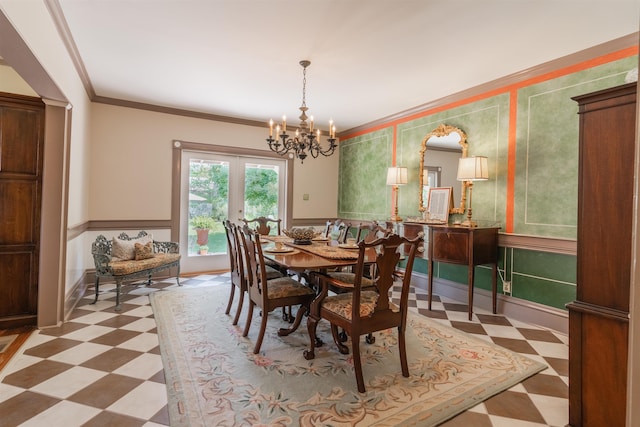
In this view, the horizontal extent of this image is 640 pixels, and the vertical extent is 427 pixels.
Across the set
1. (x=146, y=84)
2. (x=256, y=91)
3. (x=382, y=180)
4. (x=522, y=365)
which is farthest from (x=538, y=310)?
(x=146, y=84)

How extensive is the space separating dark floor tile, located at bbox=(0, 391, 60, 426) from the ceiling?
104 inches

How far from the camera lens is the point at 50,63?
2330mm

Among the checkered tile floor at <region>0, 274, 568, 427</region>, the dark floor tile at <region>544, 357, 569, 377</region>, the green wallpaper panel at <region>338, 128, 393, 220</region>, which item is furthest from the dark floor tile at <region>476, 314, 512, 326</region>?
the green wallpaper panel at <region>338, 128, 393, 220</region>

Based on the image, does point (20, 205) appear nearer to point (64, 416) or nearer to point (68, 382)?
point (68, 382)

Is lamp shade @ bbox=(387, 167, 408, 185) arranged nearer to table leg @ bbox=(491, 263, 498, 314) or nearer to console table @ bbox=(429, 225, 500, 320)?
console table @ bbox=(429, 225, 500, 320)

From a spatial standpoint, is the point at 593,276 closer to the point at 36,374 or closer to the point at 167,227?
the point at 36,374

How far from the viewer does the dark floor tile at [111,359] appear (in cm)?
218

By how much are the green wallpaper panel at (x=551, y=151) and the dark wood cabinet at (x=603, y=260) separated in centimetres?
168

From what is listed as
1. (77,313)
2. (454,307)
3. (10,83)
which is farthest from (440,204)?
(10,83)

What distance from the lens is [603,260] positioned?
1.45m

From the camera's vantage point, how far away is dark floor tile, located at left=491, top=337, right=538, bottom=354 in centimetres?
257

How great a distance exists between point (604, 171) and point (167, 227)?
193 inches

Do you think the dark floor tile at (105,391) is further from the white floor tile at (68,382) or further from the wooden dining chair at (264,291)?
the wooden dining chair at (264,291)

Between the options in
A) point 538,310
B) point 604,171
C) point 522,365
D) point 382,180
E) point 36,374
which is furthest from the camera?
point 382,180
